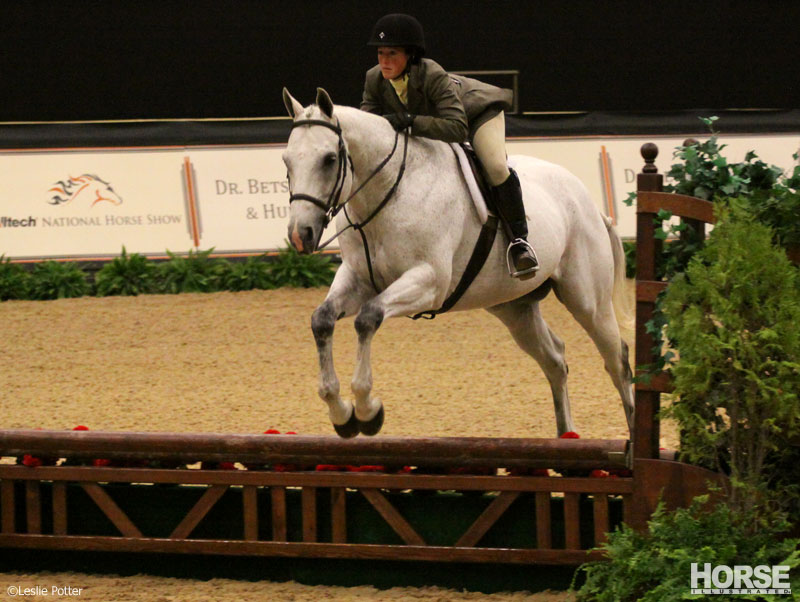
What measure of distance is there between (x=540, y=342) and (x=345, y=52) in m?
7.23

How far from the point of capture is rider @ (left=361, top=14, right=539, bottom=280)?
4074mm

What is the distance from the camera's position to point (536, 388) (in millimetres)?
7238

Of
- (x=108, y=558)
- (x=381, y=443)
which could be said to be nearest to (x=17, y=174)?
(x=108, y=558)

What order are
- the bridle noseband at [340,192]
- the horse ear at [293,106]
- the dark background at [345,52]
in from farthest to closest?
the dark background at [345,52] < the horse ear at [293,106] < the bridle noseband at [340,192]

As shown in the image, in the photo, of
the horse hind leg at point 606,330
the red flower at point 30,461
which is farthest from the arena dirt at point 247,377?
the horse hind leg at point 606,330

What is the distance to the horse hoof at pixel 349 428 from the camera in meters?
3.97

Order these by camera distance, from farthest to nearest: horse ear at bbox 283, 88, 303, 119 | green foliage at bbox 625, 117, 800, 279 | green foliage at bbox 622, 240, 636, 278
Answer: green foliage at bbox 622, 240, 636, 278
horse ear at bbox 283, 88, 303, 119
green foliage at bbox 625, 117, 800, 279

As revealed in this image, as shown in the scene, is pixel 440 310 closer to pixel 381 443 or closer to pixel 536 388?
pixel 381 443

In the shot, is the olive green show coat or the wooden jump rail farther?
the olive green show coat

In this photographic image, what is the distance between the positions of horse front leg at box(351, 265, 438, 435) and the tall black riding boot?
42 centimetres

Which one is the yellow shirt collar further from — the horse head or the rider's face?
the horse head

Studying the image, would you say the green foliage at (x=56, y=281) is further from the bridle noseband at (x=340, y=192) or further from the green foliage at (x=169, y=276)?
the bridle noseband at (x=340, y=192)

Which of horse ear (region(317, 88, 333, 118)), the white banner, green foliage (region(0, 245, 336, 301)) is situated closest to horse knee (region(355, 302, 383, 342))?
horse ear (region(317, 88, 333, 118))

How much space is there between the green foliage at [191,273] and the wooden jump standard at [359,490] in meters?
6.41
